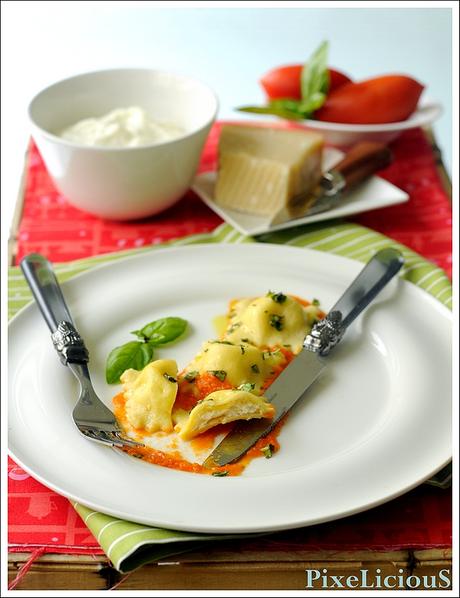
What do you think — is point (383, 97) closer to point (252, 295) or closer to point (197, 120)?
point (197, 120)

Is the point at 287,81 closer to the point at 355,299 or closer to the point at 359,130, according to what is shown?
the point at 359,130

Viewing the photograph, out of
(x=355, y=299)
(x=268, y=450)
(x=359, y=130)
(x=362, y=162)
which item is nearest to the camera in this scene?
(x=268, y=450)

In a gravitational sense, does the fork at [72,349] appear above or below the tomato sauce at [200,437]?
above

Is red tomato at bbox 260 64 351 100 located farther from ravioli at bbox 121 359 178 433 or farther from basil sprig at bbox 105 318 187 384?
ravioli at bbox 121 359 178 433

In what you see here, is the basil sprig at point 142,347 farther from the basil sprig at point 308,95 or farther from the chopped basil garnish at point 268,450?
the basil sprig at point 308,95

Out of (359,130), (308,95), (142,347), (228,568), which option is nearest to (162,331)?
(142,347)

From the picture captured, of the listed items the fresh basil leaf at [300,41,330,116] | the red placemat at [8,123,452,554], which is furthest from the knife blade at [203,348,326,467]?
the fresh basil leaf at [300,41,330,116]

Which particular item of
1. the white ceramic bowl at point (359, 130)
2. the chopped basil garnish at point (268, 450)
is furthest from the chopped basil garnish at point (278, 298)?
the white ceramic bowl at point (359, 130)
